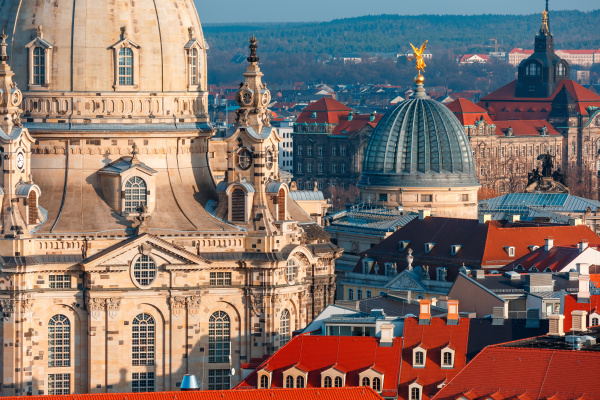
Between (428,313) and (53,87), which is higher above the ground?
(53,87)

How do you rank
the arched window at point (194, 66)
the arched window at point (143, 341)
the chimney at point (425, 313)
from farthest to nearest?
the arched window at point (194, 66) < the arched window at point (143, 341) < the chimney at point (425, 313)

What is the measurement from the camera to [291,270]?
12725 centimetres

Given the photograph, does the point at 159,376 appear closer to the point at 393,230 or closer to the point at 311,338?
the point at 311,338

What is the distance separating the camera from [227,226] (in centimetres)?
12650

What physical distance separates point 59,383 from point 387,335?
2035cm

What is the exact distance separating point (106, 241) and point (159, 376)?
679cm

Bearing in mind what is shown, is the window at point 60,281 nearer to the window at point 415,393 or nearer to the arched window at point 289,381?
the arched window at point 289,381

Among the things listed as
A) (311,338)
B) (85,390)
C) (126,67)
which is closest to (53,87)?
(126,67)

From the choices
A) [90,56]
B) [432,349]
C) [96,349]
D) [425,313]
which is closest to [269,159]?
[90,56]

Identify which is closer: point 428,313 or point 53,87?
point 428,313

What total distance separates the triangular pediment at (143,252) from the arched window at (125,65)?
7.84 meters

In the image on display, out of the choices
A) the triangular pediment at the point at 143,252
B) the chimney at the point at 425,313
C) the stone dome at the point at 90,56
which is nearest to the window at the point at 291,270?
the triangular pediment at the point at 143,252

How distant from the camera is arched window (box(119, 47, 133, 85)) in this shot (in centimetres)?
12525

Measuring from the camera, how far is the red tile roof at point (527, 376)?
96500mm
